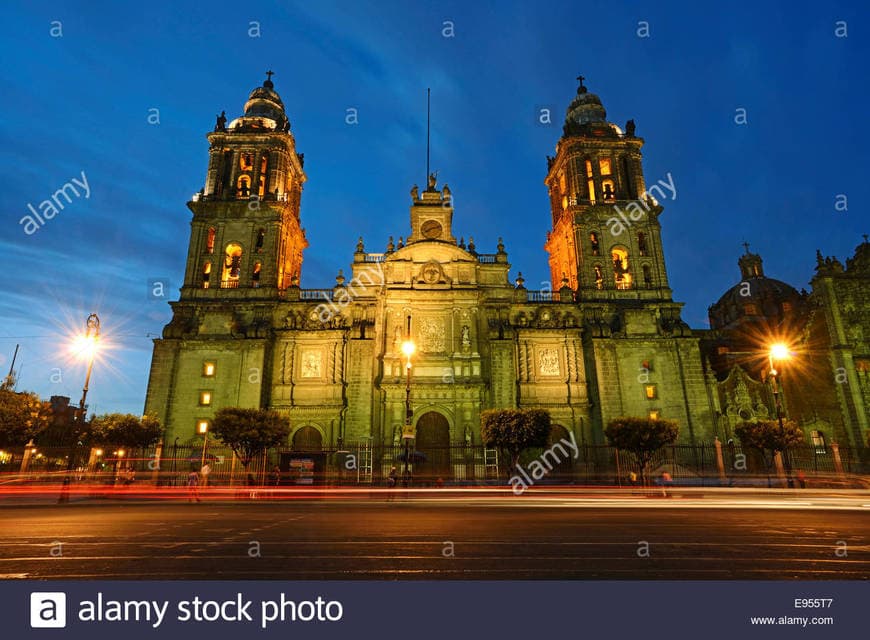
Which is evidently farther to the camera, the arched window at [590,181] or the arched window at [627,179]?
the arched window at [590,181]

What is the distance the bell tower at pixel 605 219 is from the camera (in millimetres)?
42781

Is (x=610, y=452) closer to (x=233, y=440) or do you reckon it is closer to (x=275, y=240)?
(x=233, y=440)

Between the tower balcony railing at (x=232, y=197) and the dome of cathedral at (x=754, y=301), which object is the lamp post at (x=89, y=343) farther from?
the dome of cathedral at (x=754, y=301)

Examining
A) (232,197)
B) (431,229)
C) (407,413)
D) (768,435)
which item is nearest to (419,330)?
(431,229)

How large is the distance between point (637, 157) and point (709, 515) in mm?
41963

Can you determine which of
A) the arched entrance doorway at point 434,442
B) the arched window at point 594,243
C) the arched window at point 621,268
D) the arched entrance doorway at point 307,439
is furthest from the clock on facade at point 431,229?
the arched entrance doorway at point 307,439

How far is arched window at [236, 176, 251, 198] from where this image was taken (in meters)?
44.4

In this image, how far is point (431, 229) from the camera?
140 feet

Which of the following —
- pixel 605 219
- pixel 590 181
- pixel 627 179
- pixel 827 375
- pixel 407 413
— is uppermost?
pixel 627 179

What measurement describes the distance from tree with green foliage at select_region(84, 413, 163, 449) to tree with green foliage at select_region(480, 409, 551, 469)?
22214mm

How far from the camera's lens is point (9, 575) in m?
6.21

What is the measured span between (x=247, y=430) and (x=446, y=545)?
24.6 meters

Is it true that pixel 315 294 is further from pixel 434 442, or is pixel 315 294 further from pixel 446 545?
pixel 446 545

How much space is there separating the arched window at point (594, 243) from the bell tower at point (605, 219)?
0.29ft
